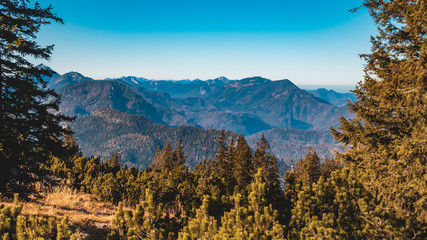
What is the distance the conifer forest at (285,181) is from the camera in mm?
5652

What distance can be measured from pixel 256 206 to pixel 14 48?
1100 cm

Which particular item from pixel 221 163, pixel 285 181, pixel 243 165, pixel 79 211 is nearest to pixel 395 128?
pixel 285 181

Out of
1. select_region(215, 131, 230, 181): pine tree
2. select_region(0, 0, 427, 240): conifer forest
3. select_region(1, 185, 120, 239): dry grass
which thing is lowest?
select_region(215, 131, 230, 181): pine tree

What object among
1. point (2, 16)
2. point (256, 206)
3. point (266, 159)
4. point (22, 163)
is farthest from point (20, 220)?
point (266, 159)

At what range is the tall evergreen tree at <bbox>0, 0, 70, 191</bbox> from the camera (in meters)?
9.41

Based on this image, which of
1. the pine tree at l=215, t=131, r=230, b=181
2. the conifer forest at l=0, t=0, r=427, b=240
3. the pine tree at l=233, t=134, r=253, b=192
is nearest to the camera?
the conifer forest at l=0, t=0, r=427, b=240

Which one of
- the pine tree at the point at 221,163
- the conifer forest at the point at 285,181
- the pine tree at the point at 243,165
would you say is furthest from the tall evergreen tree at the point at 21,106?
the pine tree at the point at 221,163

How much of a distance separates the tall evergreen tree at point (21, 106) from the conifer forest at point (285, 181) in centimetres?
4

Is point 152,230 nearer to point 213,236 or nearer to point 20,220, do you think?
point 213,236

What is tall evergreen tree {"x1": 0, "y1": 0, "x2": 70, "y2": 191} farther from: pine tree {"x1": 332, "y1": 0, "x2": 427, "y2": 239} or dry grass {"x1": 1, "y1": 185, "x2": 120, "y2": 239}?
pine tree {"x1": 332, "y1": 0, "x2": 427, "y2": 239}

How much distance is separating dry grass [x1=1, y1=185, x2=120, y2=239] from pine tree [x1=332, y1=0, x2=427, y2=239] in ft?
26.3

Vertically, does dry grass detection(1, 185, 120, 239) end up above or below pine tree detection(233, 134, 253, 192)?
above

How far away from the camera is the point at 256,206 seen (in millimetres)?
6234

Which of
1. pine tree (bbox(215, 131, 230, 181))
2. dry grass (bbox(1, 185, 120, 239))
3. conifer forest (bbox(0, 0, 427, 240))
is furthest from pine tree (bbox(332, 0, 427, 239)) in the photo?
pine tree (bbox(215, 131, 230, 181))
